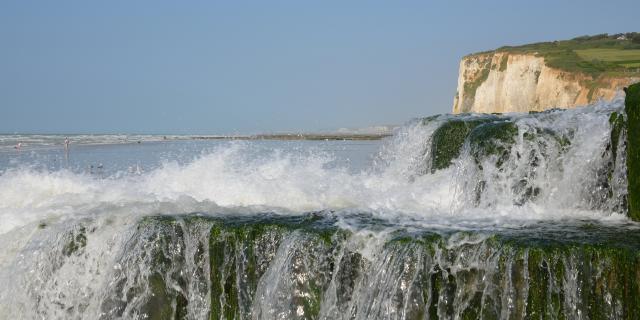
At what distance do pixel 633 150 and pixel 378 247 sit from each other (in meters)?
3.08

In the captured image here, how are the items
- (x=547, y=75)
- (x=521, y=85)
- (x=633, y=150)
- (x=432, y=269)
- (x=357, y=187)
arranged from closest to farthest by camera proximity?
(x=432, y=269) → (x=633, y=150) → (x=357, y=187) → (x=547, y=75) → (x=521, y=85)

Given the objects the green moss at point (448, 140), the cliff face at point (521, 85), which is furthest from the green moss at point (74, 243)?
the cliff face at point (521, 85)

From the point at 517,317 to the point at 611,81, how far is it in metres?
38.7

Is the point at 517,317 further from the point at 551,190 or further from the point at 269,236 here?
the point at 551,190

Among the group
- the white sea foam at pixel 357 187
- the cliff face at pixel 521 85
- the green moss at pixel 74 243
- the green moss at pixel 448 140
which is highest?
the cliff face at pixel 521 85

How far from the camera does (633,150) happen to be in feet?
24.5

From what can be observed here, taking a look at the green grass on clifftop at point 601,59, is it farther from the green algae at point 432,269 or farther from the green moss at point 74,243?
the green moss at point 74,243

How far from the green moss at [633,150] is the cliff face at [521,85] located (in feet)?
107

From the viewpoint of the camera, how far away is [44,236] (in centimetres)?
830

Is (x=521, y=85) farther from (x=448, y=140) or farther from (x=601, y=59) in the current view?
(x=448, y=140)

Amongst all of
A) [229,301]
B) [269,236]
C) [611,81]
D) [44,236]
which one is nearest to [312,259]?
[269,236]

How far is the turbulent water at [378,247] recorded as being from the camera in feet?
18.8

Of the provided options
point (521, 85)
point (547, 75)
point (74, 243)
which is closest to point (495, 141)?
point (74, 243)

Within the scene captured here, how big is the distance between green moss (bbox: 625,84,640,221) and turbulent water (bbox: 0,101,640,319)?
256mm
